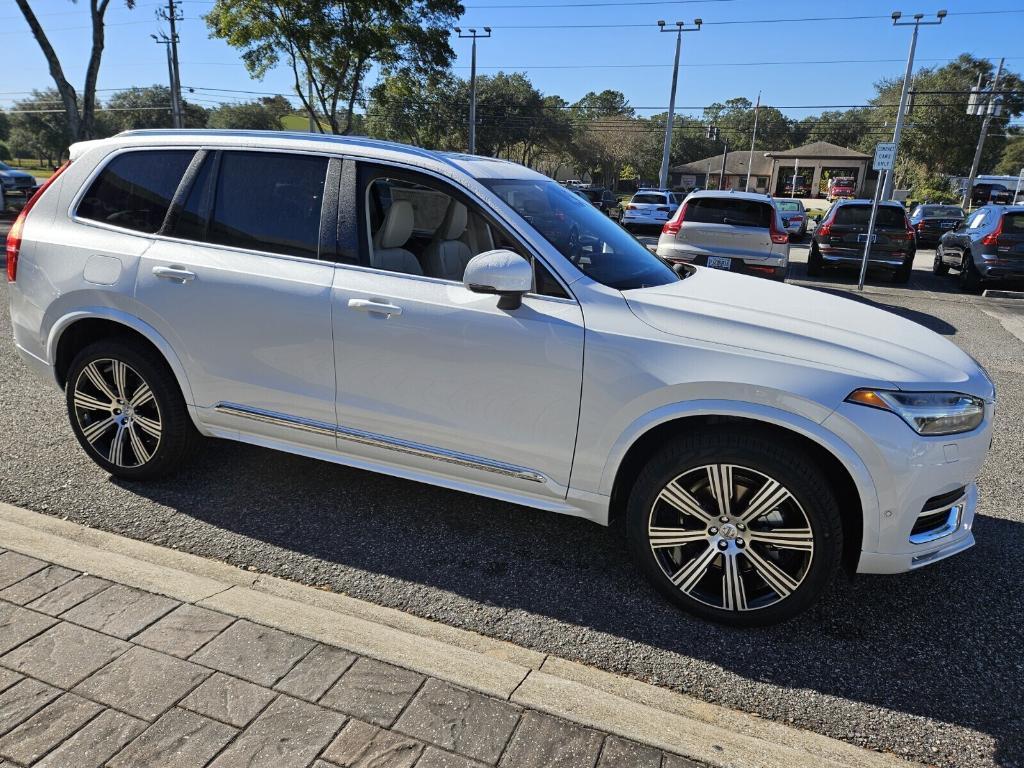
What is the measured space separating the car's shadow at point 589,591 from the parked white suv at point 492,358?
221mm

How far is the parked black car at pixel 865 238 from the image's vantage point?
46.2 ft

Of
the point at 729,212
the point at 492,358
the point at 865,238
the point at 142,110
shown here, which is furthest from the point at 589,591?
the point at 142,110

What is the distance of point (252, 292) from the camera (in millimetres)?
3371

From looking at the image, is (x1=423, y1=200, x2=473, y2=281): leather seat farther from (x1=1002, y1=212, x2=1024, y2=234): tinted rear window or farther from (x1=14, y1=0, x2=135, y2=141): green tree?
(x1=14, y1=0, x2=135, y2=141): green tree

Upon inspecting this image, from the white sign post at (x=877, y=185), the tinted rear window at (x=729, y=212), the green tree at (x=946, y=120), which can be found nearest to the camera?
the tinted rear window at (x=729, y=212)

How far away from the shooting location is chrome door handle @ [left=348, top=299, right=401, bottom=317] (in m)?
3.13

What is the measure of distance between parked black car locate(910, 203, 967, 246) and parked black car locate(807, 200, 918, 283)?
9926 mm

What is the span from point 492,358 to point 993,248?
13655mm

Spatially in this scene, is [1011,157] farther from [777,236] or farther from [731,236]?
[731,236]

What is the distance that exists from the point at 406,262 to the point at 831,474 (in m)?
2.09

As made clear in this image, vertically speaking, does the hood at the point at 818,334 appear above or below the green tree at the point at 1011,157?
below

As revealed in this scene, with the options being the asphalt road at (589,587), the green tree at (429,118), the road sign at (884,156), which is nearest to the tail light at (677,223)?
the road sign at (884,156)

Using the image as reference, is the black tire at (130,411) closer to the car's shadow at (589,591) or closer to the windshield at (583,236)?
the car's shadow at (589,591)

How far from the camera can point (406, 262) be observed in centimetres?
341
